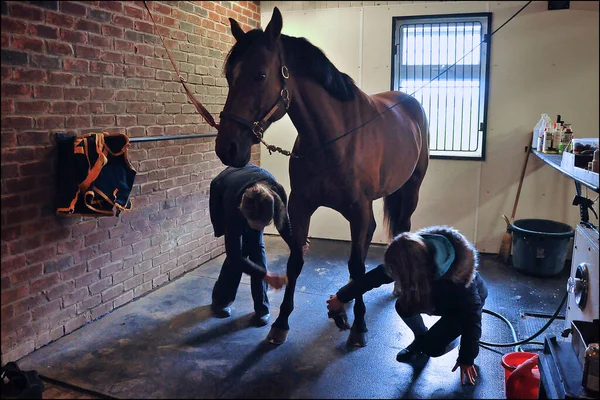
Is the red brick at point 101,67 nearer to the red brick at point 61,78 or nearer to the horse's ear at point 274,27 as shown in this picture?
the red brick at point 61,78

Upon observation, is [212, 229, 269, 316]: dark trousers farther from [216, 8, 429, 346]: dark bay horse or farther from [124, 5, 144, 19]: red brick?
[124, 5, 144, 19]: red brick

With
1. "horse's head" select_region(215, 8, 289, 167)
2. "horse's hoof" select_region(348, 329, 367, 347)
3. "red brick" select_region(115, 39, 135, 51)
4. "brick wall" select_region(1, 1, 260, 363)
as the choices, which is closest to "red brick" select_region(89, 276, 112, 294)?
"brick wall" select_region(1, 1, 260, 363)

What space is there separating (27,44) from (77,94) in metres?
0.36

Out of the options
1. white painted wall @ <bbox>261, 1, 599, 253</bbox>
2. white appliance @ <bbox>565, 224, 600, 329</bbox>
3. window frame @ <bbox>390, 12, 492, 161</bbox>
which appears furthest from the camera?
window frame @ <bbox>390, 12, 492, 161</bbox>

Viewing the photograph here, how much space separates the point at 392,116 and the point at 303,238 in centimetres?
93

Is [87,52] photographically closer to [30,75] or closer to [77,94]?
[77,94]

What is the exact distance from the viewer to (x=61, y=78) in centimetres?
242

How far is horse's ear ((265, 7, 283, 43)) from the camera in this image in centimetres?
212

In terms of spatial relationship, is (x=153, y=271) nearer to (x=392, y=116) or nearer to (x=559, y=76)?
(x=392, y=116)

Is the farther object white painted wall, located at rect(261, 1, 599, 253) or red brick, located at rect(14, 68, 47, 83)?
white painted wall, located at rect(261, 1, 599, 253)

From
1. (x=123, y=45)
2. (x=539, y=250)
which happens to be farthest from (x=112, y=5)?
(x=539, y=250)

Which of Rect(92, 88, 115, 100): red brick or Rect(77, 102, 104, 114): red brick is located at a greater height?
Rect(92, 88, 115, 100): red brick

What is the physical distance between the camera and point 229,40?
403cm

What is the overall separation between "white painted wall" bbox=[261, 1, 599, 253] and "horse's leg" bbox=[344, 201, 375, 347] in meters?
1.14
